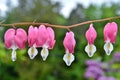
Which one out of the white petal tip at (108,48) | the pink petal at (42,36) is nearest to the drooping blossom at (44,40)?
the pink petal at (42,36)

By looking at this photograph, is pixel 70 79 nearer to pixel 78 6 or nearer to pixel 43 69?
pixel 43 69

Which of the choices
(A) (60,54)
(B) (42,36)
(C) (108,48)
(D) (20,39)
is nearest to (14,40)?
(D) (20,39)

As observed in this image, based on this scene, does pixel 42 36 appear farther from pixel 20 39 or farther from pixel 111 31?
pixel 111 31

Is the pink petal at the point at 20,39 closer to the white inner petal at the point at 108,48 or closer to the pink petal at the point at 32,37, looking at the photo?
the pink petal at the point at 32,37

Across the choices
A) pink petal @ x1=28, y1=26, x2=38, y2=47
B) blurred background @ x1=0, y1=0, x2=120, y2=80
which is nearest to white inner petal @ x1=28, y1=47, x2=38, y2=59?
pink petal @ x1=28, y1=26, x2=38, y2=47

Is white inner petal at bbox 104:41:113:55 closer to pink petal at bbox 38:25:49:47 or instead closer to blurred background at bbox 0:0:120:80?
pink petal at bbox 38:25:49:47

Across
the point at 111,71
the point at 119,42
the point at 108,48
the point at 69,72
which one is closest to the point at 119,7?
the point at 119,42

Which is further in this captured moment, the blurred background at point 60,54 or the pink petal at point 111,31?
the blurred background at point 60,54

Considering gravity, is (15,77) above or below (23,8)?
below
